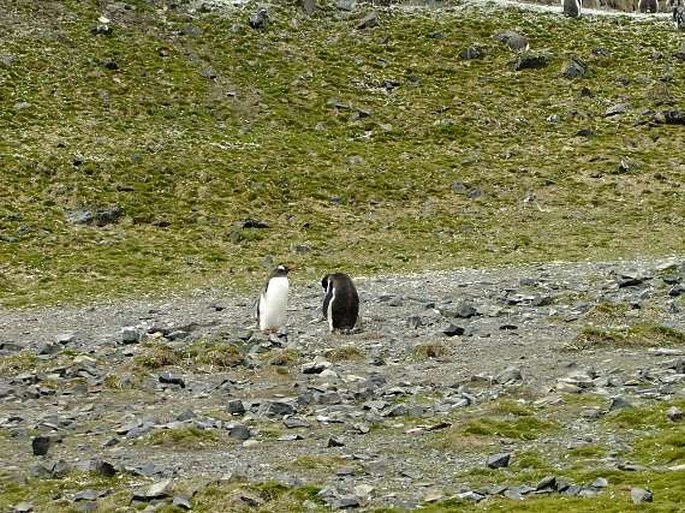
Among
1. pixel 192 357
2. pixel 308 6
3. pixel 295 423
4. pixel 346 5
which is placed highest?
pixel 346 5

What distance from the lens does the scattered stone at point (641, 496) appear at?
962 centimetres

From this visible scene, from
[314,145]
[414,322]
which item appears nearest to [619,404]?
[414,322]

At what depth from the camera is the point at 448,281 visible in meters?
28.3

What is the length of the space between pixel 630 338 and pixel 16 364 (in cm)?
1121

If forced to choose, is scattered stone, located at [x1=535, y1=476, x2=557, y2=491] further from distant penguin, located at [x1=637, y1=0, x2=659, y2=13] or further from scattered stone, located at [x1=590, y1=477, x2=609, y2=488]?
distant penguin, located at [x1=637, y1=0, x2=659, y2=13]

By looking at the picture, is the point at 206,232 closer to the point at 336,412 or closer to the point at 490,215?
the point at 490,215

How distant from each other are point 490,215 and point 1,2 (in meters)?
32.8

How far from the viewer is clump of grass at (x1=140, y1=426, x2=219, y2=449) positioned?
13.3m

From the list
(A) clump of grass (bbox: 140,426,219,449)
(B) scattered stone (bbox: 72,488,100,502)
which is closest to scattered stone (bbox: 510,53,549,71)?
(A) clump of grass (bbox: 140,426,219,449)

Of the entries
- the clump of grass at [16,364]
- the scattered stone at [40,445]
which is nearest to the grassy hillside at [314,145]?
the clump of grass at [16,364]

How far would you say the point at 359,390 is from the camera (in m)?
15.9

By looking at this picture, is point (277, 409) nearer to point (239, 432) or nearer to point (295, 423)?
point (295, 423)

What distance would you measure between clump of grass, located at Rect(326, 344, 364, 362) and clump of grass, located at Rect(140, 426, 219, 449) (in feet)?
16.3

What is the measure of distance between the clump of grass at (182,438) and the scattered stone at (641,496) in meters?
5.74
